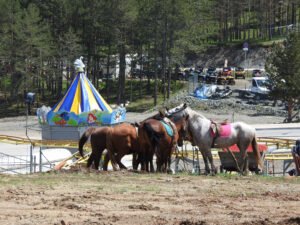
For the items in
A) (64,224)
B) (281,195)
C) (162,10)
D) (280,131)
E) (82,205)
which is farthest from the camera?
(162,10)

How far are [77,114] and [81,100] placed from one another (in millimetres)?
1141

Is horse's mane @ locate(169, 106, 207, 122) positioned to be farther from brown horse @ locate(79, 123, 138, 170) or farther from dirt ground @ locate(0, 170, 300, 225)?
dirt ground @ locate(0, 170, 300, 225)

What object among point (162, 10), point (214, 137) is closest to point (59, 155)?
point (214, 137)

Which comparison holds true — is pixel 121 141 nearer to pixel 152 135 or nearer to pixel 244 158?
pixel 152 135

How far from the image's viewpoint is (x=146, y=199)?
39.0ft

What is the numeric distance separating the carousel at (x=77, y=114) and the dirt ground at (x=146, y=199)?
18706 mm

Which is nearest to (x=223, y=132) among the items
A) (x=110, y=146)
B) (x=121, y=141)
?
(x=121, y=141)

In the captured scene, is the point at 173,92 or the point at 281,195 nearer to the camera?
the point at 281,195

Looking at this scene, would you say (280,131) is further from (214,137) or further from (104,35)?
(104,35)

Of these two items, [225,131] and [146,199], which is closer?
[146,199]

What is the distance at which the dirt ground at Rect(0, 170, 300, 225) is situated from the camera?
33.1ft

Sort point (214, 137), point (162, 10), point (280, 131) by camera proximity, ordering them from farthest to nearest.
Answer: point (162, 10), point (280, 131), point (214, 137)

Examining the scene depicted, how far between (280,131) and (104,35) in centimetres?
3864

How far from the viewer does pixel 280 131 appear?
36688mm
